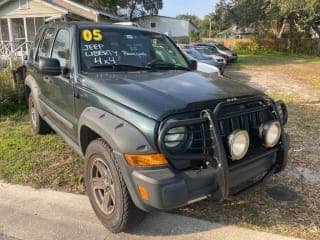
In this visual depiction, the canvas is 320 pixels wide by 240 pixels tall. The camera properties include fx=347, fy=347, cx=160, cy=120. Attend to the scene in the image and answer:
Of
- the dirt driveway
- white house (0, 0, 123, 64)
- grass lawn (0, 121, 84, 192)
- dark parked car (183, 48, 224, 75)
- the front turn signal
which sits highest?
white house (0, 0, 123, 64)

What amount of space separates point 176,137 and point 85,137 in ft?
4.06

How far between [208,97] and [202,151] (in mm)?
531

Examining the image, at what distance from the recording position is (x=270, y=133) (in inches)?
127

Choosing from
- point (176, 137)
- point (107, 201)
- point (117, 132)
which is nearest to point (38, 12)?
point (107, 201)

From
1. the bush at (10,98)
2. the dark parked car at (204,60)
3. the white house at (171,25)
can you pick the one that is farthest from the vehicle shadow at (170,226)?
the white house at (171,25)

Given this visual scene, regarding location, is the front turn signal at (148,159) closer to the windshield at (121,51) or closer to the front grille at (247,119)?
the front grille at (247,119)

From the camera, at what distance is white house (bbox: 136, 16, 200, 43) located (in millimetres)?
48562

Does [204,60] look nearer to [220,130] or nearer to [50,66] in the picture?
[50,66]

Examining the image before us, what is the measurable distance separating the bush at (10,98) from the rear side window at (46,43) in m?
2.65

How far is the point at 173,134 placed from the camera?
2.85m

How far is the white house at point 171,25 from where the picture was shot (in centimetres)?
4856

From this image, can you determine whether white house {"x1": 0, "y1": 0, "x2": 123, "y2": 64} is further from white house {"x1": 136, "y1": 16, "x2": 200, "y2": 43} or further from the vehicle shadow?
white house {"x1": 136, "y1": 16, "x2": 200, "y2": 43}

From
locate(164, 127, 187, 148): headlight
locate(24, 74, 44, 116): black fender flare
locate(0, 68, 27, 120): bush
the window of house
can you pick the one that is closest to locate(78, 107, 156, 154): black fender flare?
locate(164, 127, 187, 148): headlight

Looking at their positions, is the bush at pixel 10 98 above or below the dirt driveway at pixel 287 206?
above
